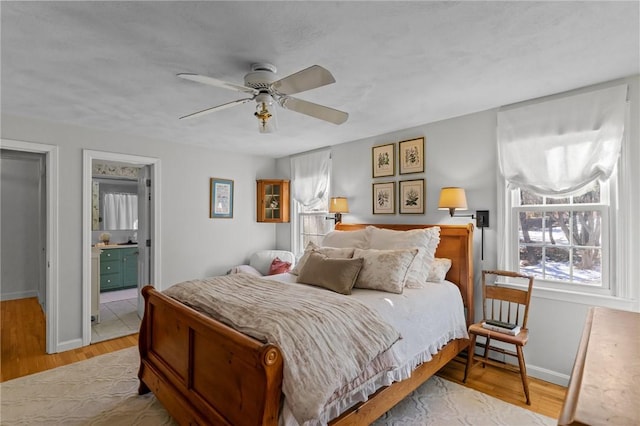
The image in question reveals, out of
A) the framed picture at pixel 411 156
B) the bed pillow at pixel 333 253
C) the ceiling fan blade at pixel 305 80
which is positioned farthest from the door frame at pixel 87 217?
the framed picture at pixel 411 156

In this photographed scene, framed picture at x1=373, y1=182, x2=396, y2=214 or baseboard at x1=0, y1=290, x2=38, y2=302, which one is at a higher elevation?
framed picture at x1=373, y1=182, x2=396, y2=214

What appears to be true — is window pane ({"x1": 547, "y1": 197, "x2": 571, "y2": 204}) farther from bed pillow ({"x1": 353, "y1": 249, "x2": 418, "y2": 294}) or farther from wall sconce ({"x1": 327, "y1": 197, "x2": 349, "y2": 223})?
wall sconce ({"x1": 327, "y1": 197, "x2": 349, "y2": 223})

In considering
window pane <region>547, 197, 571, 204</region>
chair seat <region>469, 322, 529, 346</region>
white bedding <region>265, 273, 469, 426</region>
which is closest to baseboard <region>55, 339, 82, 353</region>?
white bedding <region>265, 273, 469, 426</region>

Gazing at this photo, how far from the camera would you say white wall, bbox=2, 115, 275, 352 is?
11.5 ft

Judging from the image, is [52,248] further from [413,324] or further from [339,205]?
[413,324]

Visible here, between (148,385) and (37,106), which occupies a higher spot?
(37,106)

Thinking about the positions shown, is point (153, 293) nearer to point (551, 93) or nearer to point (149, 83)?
point (149, 83)

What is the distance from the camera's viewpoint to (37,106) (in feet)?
9.76

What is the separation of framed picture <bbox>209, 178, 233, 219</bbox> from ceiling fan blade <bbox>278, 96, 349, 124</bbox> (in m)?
2.83

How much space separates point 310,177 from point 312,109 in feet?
8.75

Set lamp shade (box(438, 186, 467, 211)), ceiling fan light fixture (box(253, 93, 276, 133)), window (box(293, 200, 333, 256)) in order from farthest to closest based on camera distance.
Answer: window (box(293, 200, 333, 256)) → lamp shade (box(438, 186, 467, 211)) → ceiling fan light fixture (box(253, 93, 276, 133))

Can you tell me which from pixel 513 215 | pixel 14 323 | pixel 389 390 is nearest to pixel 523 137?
pixel 513 215

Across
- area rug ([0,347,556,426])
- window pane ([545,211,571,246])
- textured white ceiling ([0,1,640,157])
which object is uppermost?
textured white ceiling ([0,1,640,157])

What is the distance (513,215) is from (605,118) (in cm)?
101
